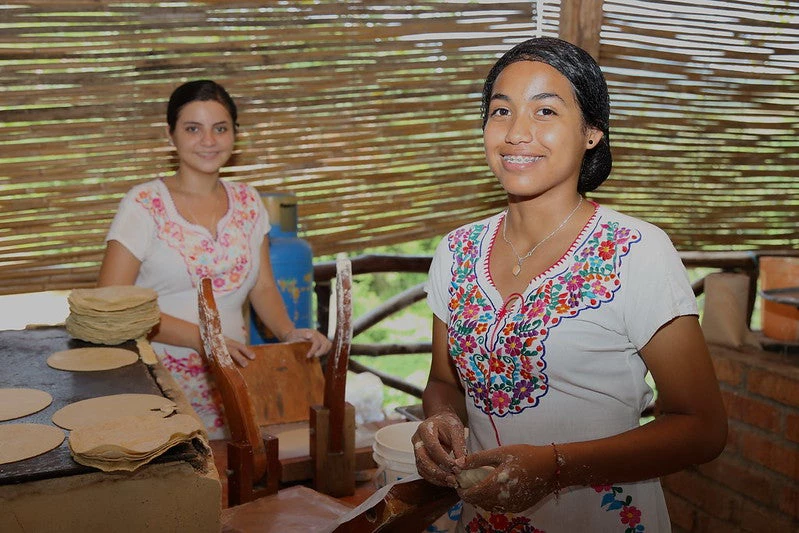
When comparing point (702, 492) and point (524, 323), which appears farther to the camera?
point (702, 492)

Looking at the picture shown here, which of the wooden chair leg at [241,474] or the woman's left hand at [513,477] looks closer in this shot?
the woman's left hand at [513,477]

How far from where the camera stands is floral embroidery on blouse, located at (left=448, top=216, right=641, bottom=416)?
61.3 inches

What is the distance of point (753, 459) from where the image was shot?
324cm

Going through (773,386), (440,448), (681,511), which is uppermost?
(440,448)

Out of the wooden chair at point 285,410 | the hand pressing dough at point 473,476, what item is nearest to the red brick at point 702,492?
the wooden chair at point 285,410

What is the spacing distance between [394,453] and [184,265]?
4.74ft

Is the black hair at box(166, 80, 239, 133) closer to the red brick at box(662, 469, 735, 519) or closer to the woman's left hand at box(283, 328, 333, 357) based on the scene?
the woman's left hand at box(283, 328, 333, 357)

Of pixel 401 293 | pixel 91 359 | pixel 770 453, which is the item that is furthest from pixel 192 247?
pixel 770 453

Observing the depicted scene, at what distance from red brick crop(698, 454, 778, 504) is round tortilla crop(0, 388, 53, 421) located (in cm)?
252

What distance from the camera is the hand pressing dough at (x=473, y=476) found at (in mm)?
1437

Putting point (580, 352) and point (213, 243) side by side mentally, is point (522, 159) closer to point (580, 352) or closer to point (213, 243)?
point (580, 352)

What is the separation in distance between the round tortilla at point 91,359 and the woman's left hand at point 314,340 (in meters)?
0.60

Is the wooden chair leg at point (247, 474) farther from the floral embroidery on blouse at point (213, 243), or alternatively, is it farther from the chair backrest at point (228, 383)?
the floral embroidery on blouse at point (213, 243)

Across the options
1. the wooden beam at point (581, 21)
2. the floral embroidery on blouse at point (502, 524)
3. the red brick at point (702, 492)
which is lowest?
the red brick at point (702, 492)
